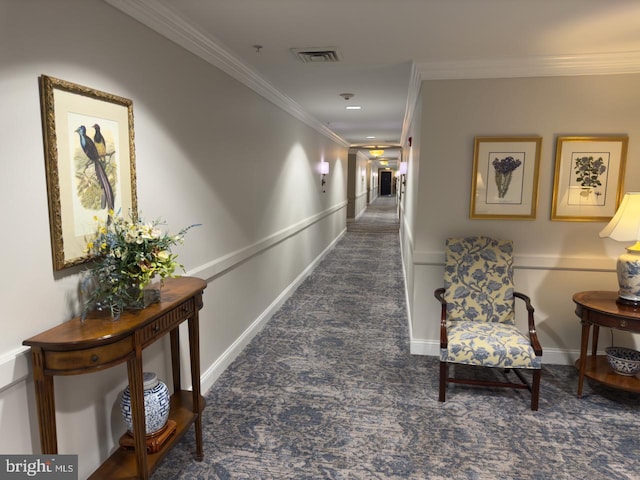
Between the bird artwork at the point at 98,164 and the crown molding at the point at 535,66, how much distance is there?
7.93ft

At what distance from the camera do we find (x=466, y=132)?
333 centimetres

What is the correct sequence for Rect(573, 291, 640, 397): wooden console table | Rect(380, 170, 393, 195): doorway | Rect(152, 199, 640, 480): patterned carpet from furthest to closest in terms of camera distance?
1. Rect(380, 170, 393, 195): doorway
2. Rect(573, 291, 640, 397): wooden console table
3. Rect(152, 199, 640, 480): patterned carpet

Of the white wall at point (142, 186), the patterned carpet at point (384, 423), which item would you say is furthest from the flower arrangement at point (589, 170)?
the white wall at point (142, 186)

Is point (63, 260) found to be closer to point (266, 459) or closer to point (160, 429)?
point (160, 429)

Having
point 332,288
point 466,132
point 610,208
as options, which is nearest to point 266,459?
Result: point 466,132

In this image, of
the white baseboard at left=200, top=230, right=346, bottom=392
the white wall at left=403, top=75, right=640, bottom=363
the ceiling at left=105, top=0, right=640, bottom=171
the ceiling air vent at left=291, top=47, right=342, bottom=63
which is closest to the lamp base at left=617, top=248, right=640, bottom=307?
the white wall at left=403, top=75, right=640, bottom=363

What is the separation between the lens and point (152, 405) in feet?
6.22

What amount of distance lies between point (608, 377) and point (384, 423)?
1.60 m

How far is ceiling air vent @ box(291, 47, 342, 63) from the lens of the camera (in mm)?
2949

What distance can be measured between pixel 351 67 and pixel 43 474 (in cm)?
319

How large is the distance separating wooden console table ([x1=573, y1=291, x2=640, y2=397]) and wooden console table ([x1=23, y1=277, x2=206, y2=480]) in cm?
254

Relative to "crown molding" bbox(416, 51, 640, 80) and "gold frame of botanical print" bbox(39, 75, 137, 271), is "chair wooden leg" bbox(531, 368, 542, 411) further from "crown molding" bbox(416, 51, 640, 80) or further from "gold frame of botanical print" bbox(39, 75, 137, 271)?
"gold frame of botanical print" bbox(39, 75, 137, 271)

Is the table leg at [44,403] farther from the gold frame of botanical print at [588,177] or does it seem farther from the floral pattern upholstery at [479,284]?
the gold frame of botanical print at [588,177]

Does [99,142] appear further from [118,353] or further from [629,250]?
[629,250]
